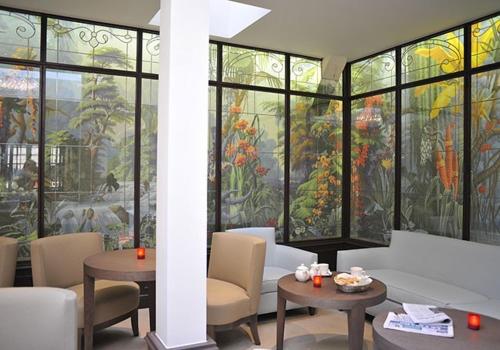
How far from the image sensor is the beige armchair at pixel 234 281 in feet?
10.4

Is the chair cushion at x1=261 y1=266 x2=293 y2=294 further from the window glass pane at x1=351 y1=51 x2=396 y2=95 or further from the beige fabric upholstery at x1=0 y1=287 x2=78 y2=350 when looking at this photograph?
the window glass pane at x1=351 y1=51 x2=396 y2=95

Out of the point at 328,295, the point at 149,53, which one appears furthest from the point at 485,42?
the point at 149,53

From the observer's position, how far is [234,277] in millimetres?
3650

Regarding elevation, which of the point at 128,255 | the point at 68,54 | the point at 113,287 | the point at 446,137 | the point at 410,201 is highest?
the point at 68,54

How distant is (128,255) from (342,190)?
310 centimetres

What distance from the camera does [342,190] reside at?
225 inches

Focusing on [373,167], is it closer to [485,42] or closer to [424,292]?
[485,42]

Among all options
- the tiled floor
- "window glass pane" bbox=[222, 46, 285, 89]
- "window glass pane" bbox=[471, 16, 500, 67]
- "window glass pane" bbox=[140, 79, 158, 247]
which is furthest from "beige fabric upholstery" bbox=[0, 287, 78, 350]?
"window glass pane" bbox=[471, 16, 500, 67]

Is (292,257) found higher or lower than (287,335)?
higher

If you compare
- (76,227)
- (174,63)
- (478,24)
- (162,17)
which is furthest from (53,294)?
(478,24)

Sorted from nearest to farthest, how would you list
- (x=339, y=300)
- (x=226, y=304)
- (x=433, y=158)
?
(x=339, y=300) < (x=226, y=304) < (x=433, y=158)

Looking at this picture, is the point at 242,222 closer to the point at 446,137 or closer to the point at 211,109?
the point at 211,109

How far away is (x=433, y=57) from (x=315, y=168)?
6.00 feet

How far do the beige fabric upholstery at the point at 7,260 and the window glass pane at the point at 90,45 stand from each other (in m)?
1.77
